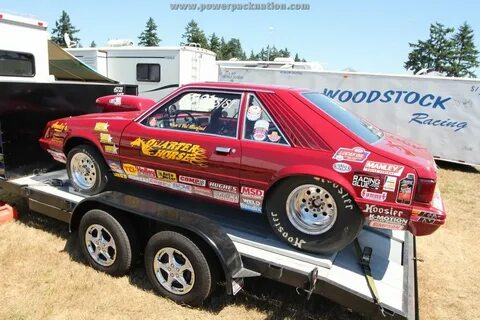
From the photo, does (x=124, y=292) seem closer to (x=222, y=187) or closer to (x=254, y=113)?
(x=222, y=187)

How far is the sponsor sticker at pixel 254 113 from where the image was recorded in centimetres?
354

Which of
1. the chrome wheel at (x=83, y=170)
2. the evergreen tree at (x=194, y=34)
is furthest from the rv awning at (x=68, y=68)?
the evergreen tree at (x=194, y=34)

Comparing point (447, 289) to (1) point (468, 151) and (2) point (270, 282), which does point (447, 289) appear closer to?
(2) point (270, 282)

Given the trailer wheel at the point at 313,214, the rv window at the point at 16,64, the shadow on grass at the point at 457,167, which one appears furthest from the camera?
the shadow on grass at the point at 457,167

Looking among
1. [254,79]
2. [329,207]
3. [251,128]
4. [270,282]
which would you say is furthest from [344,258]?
[254,79]

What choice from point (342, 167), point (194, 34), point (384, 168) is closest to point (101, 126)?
point (342, 167)

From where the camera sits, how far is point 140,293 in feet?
11.8

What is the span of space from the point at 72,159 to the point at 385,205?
337 centimetres

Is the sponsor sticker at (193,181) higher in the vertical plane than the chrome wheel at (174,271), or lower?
higher

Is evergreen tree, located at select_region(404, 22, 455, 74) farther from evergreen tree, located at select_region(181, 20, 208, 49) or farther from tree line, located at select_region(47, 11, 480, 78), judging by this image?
evergreen tree, located at select_region(181, 20, 208, 49)

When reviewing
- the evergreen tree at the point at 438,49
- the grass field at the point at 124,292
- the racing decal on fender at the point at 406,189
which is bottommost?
the grass field at the point at 124,292

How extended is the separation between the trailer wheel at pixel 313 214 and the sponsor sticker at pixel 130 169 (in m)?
1.48

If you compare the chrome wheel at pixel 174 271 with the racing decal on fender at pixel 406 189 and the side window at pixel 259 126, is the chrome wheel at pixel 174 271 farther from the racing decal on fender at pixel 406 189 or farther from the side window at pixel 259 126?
the racing decal on fender at pixel 406 189

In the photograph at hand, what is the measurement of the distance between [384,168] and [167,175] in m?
1.95
